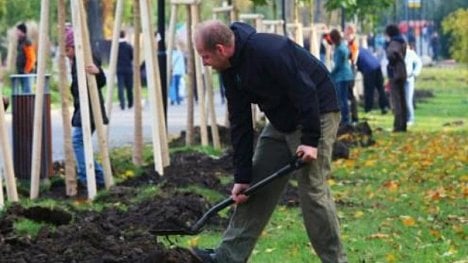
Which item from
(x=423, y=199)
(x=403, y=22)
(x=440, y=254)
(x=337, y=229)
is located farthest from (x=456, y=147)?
(x=403, y=22)

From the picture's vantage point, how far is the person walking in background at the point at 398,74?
90.3 feet

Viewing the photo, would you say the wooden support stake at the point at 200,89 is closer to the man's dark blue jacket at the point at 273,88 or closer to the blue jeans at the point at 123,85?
the man's dark blue jacket at the point at 273,88

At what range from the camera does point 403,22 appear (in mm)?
66688

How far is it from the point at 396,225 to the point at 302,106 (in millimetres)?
4101

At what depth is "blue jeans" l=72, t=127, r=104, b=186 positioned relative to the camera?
51.0 feet

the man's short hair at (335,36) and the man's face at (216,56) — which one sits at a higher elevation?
the man's face at (216,56)

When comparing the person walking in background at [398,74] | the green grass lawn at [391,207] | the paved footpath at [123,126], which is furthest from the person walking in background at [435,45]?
the green grass lawn at [391,207]

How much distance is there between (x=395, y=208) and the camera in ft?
48.1

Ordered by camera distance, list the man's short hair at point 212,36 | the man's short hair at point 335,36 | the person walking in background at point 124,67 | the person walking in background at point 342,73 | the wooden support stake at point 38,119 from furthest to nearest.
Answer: the person walking in background at point 124,67
the person walking in background at point 342,73
the man's short hair at point 335,36
the wooden support stake at point 38,119
the man's short hair at point 212,36

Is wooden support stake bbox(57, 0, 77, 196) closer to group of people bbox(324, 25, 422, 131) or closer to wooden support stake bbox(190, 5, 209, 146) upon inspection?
wooden support stake bbox(190, 5, 209, 146)

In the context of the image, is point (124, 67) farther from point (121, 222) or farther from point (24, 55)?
point (121, 222)

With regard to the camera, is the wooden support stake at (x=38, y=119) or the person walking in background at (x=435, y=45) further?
the person walking in background at (x=435, y=45)

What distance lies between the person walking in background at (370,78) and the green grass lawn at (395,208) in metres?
8.11

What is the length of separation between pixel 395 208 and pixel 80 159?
11.1 ft
